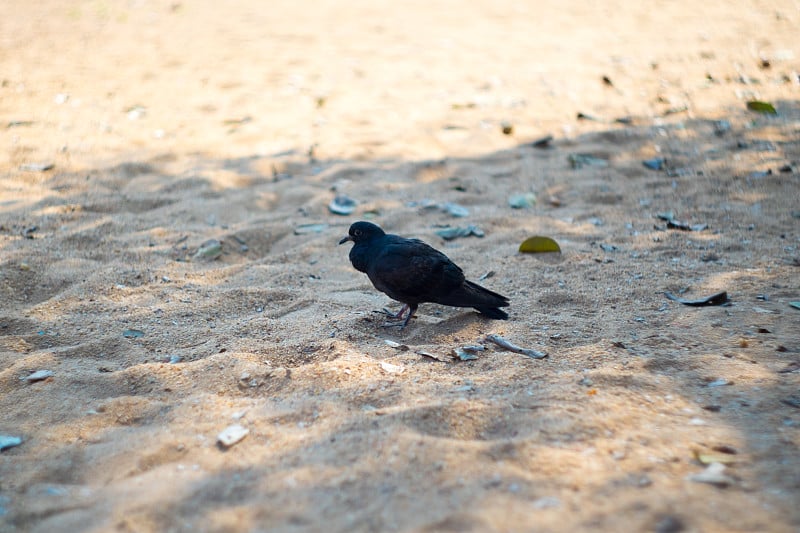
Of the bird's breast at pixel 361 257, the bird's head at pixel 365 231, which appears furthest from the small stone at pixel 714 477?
the bird's head at pixel 365 231

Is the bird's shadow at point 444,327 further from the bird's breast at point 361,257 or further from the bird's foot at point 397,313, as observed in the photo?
the bird's breast at point 361,257

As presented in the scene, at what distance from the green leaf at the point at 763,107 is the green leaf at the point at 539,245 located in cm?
355

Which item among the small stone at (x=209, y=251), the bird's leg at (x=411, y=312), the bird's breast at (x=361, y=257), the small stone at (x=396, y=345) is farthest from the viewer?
the small stone at (x=209, y=251)

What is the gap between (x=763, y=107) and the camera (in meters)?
6.82

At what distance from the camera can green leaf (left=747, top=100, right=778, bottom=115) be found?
22.3 ft

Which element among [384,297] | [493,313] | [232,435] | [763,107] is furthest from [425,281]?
[763,107]

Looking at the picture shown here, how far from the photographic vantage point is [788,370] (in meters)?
2.98

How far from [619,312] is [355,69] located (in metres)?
6.28

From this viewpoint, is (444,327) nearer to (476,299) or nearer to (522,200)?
(476,299)

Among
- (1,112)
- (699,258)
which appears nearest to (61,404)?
(699,258)

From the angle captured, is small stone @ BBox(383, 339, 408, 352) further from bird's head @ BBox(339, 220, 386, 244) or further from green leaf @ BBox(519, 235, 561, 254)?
green leaf @ BBox(519, 235, 561, 254)

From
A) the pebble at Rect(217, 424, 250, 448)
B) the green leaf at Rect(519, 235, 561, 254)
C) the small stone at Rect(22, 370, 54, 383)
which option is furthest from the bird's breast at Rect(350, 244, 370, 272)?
the small stone at Rect(22, 370, 54, 383)

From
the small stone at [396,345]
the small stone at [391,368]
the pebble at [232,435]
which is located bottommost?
the small stone at [396,345]

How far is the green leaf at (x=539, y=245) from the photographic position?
465 cm
